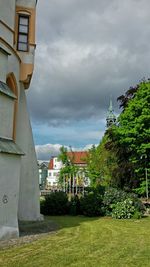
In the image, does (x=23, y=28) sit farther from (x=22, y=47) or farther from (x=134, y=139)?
(x=134, y=139)

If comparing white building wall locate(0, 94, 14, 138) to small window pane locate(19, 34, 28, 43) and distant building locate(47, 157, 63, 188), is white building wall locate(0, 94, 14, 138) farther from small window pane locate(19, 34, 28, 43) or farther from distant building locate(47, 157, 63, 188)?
distant building locate(47, 157, 63, 188)

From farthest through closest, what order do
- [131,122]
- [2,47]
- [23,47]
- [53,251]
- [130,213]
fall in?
[131,122]
[130,213]
[23,47]
[2,47]
[53,251]

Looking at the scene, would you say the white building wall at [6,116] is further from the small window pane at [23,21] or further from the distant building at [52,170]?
the distant building at [52,170]

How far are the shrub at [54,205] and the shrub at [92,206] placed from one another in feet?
4.46

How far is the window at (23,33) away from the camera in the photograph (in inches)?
648

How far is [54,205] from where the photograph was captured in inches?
855

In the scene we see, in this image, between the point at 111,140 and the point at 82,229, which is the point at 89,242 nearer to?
the point at 82,229

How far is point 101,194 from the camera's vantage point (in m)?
21.4

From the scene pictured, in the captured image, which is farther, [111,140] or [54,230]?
[111,140]

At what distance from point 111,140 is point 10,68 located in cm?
1715

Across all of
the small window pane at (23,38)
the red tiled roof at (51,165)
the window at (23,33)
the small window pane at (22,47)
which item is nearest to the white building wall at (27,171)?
the small window pane at (22,47)

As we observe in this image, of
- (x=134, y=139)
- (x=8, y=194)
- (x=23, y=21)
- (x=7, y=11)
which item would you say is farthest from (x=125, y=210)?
(x=7, y=11)

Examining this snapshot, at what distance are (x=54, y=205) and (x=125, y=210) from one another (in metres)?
4.63

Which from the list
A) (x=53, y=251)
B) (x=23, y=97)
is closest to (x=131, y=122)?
(x=23, y=97)
